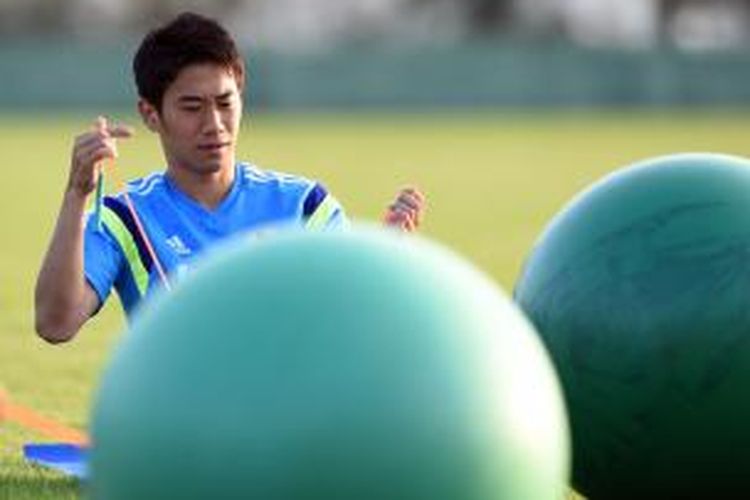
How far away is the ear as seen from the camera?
26.1 feet

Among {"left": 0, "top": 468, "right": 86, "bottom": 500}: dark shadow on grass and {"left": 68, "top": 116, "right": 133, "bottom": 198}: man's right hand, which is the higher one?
{"left": 68, "top": 116, "right": 133, "bottom": 198}: man's right hand

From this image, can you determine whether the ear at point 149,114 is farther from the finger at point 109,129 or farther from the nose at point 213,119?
the finger at point 109,129

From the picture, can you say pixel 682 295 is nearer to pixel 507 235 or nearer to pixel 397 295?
pixel 397 295

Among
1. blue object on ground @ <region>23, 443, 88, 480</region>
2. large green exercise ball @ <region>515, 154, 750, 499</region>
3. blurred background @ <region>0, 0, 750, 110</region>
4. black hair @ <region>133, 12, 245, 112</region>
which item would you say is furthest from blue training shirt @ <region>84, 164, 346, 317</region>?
blurred background @ <region>0, 0, 750, 110</region>

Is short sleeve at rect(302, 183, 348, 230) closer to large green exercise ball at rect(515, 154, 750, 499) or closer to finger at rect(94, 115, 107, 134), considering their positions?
finger at rect(94, 115, 107, 134)

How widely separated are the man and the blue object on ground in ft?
2.06

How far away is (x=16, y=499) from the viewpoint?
7312mm

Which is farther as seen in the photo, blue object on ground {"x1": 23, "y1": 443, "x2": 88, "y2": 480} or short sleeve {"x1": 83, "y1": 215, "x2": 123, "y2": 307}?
blue object on ground {"x1": 23, "y1": 443, "x2": 88, "y2": 480}

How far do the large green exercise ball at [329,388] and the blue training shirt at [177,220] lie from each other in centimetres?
256

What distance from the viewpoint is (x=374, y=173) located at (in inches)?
1198

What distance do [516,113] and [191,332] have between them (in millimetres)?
53590

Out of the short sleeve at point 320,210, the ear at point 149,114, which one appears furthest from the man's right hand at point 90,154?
the short sleeve at point 320,210

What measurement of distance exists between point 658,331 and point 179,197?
2.45 m

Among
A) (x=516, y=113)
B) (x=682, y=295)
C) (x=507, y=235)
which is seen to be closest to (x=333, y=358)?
(x=682, y=295)
